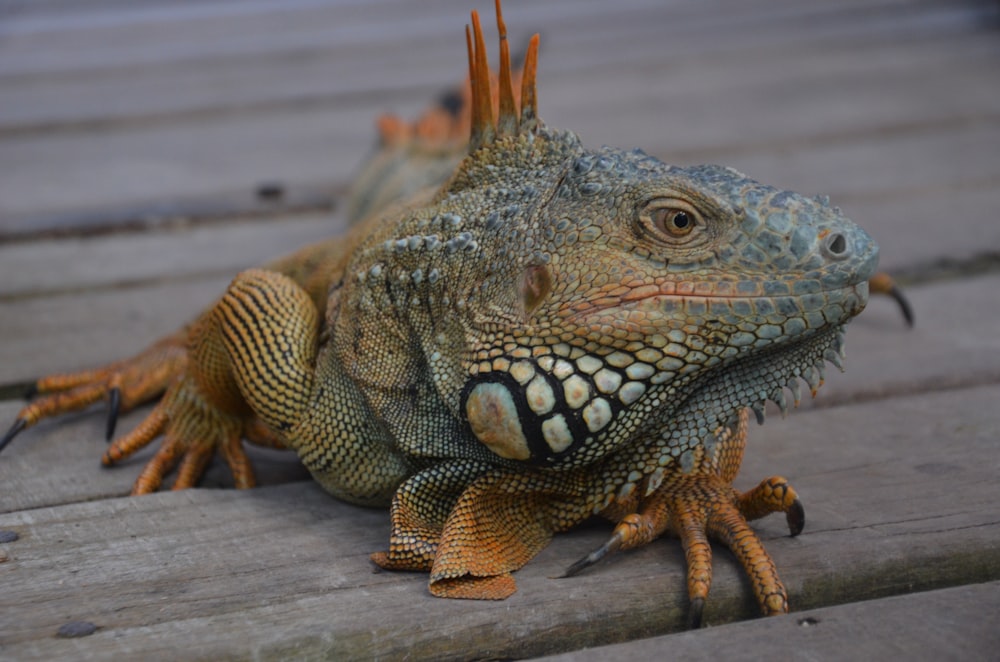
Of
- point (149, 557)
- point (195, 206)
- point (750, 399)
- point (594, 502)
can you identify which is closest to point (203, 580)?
point (149, 557)

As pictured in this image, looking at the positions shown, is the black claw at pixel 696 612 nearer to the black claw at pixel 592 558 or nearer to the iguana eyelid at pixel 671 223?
the black claw at pixel 592 558

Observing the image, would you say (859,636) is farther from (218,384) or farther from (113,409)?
(113,409)

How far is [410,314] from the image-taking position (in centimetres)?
278

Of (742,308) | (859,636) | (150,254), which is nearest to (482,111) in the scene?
(742,308)

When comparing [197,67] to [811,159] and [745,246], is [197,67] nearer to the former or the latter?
[811,159]

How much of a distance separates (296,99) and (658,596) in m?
6.13

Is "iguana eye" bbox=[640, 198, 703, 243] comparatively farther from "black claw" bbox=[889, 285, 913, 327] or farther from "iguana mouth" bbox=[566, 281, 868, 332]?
"black claw" bbox=[889, 285, 913, 327]

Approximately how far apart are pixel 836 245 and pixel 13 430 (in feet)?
8.03

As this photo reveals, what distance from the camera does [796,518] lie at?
2598 mm

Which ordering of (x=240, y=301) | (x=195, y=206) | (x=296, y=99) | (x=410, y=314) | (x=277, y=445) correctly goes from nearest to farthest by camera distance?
(x=410, y=314) < (x=240, y=301) < (x=277, y=445) < (x=195, y=206) < (x=296, y=99)

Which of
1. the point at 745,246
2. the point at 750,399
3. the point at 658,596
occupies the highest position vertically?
the point at 745,246

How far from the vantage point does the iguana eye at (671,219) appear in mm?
2430

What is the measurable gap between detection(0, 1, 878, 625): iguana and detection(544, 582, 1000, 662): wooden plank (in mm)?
123

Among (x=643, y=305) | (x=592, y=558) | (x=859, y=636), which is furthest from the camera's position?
(x=592, y=558)
